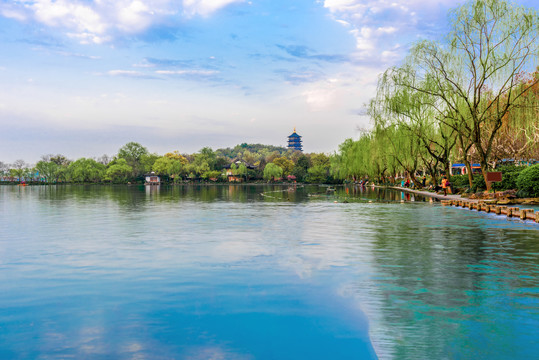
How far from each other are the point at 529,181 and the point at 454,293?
20.2 meters

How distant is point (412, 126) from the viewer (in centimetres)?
4059

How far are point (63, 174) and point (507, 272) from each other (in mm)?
143815

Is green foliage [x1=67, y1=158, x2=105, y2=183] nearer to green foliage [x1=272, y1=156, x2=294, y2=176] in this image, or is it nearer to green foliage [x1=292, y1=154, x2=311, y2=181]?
green foliage [x1=272, y1=156, x2=294, y2=176]

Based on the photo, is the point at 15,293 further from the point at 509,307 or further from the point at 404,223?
the point at 404,223

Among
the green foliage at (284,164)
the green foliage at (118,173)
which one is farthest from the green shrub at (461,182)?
the green foliage at (118,173)

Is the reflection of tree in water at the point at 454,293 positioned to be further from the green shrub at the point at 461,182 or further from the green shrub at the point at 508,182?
the green shrub at the point at 461,182

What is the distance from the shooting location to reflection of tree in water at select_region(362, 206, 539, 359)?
18.5 ft

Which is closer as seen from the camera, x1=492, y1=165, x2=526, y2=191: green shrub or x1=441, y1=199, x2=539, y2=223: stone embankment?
x1=441, y1=199, x2=539, y2=223: stone embankment

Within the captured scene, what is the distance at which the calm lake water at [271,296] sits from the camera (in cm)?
566

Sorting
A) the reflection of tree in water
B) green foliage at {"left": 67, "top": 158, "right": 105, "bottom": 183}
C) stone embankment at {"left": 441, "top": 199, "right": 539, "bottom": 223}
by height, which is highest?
green foliage at {"left": 67, "top": 158, "right": 105, "bottom": 183}

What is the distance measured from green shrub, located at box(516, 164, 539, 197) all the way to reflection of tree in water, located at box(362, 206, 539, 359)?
11170mm

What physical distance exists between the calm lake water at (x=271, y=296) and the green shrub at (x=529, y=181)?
10846mm

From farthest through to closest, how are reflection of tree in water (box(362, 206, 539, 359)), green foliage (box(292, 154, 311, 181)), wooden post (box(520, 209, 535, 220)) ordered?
green foliage (box(292, 154, 311, 181)) < wooden post (box(520, 209, 535, 220)) < reflection of tree in water (box(362, 206, 539, 359))

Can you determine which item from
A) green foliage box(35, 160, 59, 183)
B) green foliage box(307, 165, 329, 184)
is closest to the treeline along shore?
green foliage box(307, 165, 329, 184)
